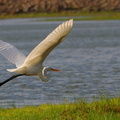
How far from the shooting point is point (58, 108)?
1195cm

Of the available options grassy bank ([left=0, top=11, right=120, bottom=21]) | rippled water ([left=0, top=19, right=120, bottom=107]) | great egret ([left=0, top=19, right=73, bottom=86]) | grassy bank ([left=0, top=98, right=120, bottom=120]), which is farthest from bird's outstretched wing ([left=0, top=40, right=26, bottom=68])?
grassy bank ([left=0, top=11, right=120, bottom=21])

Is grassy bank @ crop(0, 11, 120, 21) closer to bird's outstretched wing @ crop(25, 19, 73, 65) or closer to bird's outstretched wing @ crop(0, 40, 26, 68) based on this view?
bird's outstretched wing @ crop(0, 40, 26, 68)

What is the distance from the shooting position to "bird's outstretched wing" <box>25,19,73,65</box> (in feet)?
34.0

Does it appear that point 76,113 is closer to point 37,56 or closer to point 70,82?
point 37,56

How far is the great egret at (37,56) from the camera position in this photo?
1063cm

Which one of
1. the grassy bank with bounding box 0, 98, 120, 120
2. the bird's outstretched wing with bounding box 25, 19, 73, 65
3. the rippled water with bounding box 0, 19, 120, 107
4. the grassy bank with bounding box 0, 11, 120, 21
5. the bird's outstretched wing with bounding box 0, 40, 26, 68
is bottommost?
the grassy bank with bounding box 0, 11, 120, 21

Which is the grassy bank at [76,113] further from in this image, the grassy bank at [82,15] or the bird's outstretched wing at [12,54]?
the grassy bank at [82,15]

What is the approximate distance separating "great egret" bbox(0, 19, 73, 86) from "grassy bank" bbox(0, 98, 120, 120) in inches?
26.1

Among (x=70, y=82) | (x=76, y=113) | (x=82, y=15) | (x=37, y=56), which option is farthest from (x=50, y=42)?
(x=82, y=15)

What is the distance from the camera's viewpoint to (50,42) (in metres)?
10.8

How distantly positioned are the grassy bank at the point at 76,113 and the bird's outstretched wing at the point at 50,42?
894 mm

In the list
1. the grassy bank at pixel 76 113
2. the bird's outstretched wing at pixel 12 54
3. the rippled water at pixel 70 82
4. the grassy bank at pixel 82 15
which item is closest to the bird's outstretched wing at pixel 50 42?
the bird's outstretched wing at pixel 12 54

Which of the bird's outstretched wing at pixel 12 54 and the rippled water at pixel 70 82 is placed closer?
the bird's outstretched wing at pixel 12 54

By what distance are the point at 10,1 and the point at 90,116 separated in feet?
310
